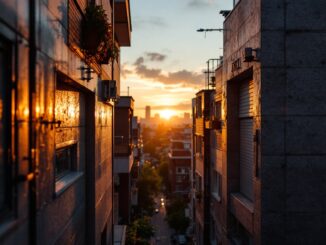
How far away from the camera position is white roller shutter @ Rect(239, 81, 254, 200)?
10672 millimetres

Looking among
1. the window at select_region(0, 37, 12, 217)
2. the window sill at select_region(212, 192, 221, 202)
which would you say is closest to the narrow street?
the window sill at select_region(212, 192, 221, 202)

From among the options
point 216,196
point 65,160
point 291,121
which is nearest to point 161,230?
point 216,196

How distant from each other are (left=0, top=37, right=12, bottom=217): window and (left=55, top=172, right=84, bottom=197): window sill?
191cm

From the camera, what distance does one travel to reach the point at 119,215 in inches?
1013

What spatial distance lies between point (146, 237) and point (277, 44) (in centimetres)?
2566

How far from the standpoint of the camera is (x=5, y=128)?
3.72 metres

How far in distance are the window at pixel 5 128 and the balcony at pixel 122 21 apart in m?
11.0

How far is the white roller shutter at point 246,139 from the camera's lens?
35.0ft

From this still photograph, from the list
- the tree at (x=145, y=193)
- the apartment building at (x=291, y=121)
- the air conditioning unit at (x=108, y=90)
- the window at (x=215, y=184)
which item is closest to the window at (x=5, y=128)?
the apartment building at (x=291, y=121)

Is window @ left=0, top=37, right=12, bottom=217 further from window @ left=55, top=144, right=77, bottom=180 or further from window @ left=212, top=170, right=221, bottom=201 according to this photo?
window @ left=212, top=170, right=221, bottom=201

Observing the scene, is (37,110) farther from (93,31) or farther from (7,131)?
(93,31)

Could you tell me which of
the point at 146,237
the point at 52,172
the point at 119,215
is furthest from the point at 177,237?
the point at 52,172

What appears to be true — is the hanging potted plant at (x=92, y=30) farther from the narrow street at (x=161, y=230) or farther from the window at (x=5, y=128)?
the narrow street at (x=161, y=230)

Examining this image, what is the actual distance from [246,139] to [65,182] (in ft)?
A: 20.0
